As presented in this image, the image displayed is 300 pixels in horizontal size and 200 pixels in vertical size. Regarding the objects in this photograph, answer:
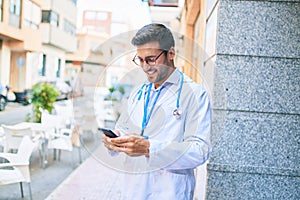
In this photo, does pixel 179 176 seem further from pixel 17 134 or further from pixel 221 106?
pixel 17 134

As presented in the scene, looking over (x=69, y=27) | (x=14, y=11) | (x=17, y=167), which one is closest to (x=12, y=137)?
(x=17, y=167)

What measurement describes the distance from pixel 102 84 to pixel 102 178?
4.30m

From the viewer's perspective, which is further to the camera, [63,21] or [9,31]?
[63,21]

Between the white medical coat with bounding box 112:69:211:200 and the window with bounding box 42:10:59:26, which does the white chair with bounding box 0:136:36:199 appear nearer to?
the white medical coat with bounding box 112:69:211:200

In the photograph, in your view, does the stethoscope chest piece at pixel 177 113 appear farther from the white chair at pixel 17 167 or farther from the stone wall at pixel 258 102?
the white chair at pixel 17 167

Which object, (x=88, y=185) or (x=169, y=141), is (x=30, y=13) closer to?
(x=88, y=185)

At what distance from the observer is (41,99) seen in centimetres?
693

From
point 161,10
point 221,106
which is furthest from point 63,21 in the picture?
point 221,106

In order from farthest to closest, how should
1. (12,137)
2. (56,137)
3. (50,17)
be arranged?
(50,17) < (56,137) < (12,137)

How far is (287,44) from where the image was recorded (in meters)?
2.31

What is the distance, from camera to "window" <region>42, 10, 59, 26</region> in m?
18.7

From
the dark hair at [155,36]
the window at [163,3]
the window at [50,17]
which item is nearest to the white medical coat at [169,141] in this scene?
the dark hair at [155,36]

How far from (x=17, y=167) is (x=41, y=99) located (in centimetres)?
304

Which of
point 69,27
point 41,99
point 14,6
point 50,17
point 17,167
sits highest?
point 69,27
